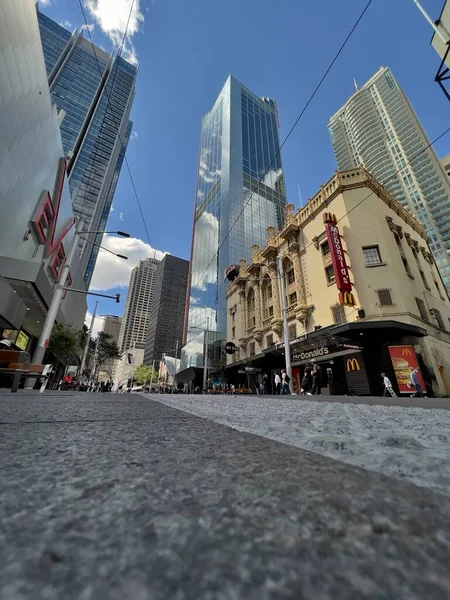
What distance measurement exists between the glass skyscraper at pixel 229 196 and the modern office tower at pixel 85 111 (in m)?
18.8

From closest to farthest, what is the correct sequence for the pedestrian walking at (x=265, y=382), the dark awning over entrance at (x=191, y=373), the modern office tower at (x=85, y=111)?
1. the pedestrian walking at (x=265, y=382)
2. the dark awning over entrance at (x=191, y=373)
3. the modern office tower at (x=85, y=111)

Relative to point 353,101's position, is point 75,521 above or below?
below

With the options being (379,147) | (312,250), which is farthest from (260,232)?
(379,147)

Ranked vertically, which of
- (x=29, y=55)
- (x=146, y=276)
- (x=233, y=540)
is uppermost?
(x=146, y=276)

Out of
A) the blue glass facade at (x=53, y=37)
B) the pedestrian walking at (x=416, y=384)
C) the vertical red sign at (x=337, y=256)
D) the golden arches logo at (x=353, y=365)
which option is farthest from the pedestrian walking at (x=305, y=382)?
the blue glass facade at (x=53, y=37)

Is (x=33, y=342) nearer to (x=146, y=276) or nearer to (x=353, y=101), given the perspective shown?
(x=146, y=276)

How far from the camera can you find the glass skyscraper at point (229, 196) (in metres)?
36.3

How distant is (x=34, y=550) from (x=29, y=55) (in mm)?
18991

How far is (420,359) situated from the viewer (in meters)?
13.1

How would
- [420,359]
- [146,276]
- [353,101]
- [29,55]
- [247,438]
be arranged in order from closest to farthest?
1. [247,438]
2. [29,55]
3. [420,359]
4. [353,101]
5. [146,276]

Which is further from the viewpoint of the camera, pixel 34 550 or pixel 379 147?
pixel 379 147

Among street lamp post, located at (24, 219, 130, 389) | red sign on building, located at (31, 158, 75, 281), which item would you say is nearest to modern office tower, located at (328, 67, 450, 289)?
red sign on building, located at (31, 158, 75, 281)

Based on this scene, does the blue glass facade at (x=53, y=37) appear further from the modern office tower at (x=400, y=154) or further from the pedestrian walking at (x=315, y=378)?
the pedestrian walking at (x=315, y=378)

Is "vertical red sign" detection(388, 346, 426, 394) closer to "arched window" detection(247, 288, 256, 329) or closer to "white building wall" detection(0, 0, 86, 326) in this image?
"arched window" detection(247, 288, 256, 329)
